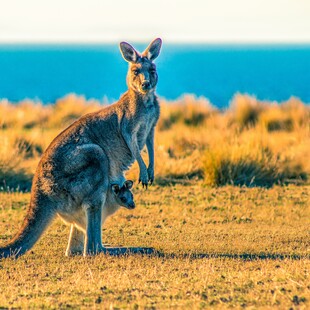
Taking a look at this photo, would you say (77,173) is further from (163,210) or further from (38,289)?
(163,210)

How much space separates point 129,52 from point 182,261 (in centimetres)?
240

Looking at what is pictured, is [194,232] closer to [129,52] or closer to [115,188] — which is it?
[115,188]

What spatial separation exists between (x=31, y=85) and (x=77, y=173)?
82108 mm

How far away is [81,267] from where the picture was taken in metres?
7.67

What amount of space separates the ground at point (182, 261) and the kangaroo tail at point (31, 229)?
122 millimetres

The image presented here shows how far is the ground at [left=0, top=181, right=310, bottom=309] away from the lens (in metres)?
6.48

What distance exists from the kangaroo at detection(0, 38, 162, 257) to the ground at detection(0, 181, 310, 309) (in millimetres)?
348

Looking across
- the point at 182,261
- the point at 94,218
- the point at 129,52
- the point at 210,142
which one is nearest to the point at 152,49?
the point at 129,52

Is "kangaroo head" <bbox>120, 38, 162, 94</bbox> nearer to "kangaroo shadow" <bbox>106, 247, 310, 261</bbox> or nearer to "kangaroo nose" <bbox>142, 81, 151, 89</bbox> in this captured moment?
"kangaroo nose" <bbox>142, 81, 151, 89</bbox>

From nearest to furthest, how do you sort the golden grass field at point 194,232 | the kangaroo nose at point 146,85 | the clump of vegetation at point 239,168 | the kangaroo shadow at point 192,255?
1. the golden grass field at point 194,232
2. the kangaroo shadow at point 192,255
3. the kangaroo nose at point 146,85
4. the clump of vegetation at point 239,168

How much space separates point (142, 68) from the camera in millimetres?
8797

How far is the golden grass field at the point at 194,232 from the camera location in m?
6.61

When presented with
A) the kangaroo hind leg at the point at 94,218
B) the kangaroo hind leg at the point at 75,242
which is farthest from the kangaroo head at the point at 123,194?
the kangaroo hind leg at the point at 75,242

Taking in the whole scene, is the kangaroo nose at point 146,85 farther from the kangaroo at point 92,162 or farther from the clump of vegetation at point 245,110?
the clump of vegetation at point 245,110
